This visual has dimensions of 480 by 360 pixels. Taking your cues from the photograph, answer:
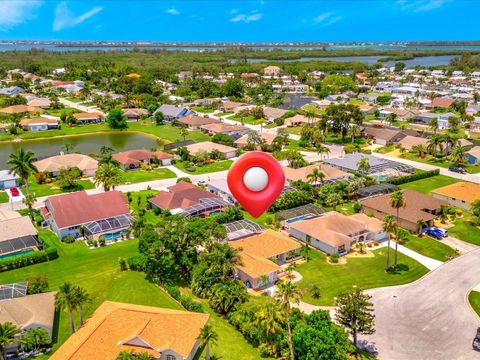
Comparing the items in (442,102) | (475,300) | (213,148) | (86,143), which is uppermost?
(442,102)

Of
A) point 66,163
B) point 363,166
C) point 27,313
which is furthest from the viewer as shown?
point 66,163

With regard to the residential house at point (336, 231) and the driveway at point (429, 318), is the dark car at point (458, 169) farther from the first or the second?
the driveway at point (429, 318)

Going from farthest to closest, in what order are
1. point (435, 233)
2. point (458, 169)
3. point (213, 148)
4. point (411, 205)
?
point (213, 148)
point (458, 169)
point (411, 205)
point (435, 233)

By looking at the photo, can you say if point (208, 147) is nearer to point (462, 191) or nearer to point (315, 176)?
point (315, 176)

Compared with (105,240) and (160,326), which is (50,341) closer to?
(160,326)

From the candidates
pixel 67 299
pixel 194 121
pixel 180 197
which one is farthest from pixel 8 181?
pixel 194 121

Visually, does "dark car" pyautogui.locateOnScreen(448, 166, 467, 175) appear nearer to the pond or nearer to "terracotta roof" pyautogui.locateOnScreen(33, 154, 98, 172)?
the pond

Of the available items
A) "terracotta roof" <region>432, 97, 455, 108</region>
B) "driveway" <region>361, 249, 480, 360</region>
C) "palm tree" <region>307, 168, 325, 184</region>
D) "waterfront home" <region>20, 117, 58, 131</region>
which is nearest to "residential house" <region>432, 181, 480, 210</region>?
"palm tree" <region>307, 168, 325, 184</region>
